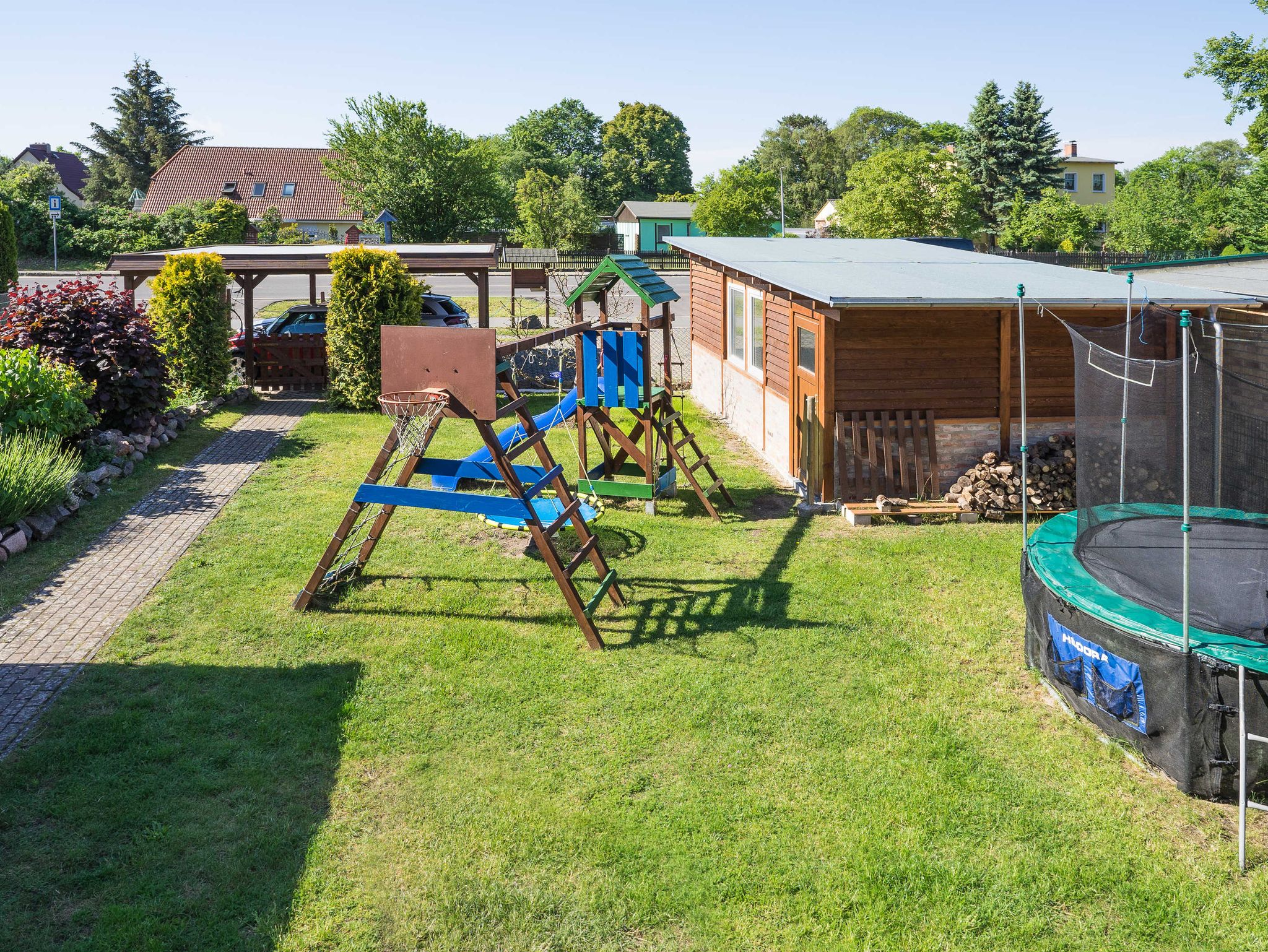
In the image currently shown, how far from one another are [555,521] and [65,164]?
78522 millimetres

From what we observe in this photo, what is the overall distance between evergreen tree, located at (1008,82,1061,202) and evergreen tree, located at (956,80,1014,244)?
349 mm

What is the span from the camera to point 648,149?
289ft

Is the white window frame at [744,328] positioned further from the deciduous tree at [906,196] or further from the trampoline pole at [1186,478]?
the deciduous tree at [906,196]

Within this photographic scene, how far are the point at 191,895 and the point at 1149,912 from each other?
13.8 feet

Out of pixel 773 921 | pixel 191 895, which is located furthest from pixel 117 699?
pixel 773 921

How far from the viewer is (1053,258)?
3962cm

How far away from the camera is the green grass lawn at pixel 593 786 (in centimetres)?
439

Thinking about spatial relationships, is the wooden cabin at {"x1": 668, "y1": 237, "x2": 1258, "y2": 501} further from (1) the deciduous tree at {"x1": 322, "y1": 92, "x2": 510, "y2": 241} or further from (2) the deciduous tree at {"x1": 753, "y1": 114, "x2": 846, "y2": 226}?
(2) the deciduous tree at {"x1": 753, "y1": 114, "x2": 846, "y2": 226}

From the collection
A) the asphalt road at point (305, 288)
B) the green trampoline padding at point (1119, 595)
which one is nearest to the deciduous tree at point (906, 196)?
the asphalt road at point (305, 288)

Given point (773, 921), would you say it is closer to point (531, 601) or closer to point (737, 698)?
point (737, 698)

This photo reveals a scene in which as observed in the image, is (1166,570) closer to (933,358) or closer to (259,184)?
(933,358)

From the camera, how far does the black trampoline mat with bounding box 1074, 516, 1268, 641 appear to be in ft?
18.4

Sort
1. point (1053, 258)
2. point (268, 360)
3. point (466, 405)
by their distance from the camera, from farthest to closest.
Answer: point (1053, 258) < point (268, 360) < point (466, 405)

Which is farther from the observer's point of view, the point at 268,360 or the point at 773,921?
the point at 268,360
